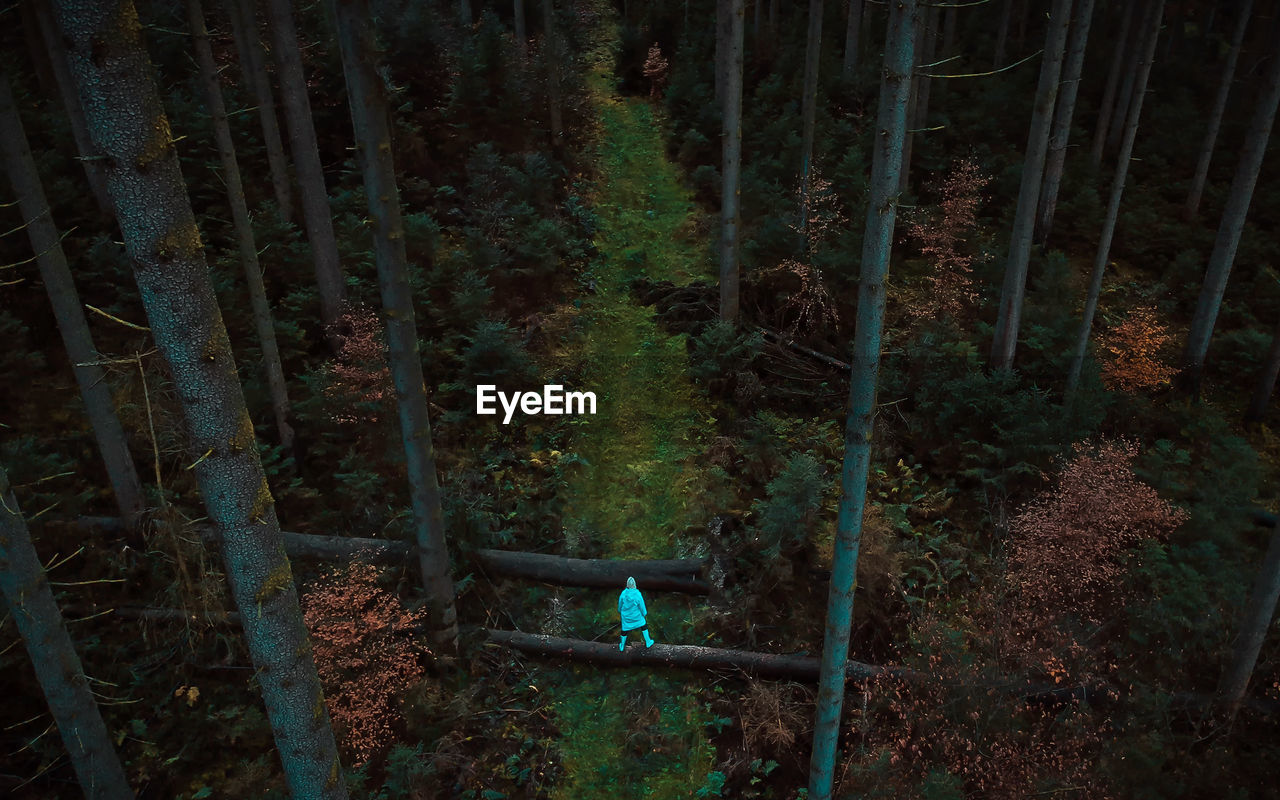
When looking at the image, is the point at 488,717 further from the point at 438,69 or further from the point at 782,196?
the point at 438,69

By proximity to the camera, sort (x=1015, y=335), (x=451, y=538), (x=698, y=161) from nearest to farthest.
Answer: (x=451, y=538)
(x=1015, y=335)
(x=698, y=161)

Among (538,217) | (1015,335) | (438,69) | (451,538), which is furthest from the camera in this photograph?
(438,69)

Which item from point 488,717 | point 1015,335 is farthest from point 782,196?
point 488,717

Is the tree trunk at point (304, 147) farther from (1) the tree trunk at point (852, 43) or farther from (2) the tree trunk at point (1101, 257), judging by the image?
(1) the tree trunk at point (852, 43)

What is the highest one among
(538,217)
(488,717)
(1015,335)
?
(538,217)

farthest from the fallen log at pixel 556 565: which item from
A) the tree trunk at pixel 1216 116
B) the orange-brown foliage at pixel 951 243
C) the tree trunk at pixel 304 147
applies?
the tree trunk at pixel 1216 116

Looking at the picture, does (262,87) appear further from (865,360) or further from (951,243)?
(951,243)

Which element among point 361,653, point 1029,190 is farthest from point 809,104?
point 361,653

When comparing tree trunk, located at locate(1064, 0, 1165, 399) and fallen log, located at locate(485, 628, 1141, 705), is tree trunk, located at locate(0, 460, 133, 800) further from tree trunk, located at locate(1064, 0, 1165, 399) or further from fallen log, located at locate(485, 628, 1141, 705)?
tree trunk, located at locate(1064, 0, 1165, 399)
